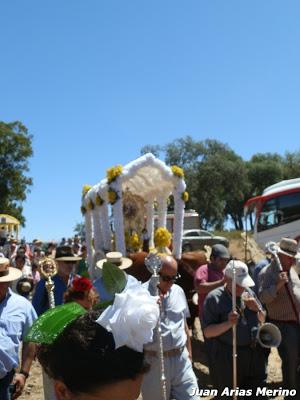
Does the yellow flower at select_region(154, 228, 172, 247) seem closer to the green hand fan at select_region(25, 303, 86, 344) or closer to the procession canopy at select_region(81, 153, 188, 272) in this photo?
the procession canopy at select_region(81, 153, 188, 272)

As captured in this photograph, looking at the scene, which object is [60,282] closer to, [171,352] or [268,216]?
[171,352]

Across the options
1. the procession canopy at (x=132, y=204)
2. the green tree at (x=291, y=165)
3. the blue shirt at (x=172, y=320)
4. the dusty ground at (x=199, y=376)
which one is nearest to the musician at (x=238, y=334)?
the blue shirt at (x=172, y=320)

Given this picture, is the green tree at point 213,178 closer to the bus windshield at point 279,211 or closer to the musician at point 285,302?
the bus windshield at point 279,211

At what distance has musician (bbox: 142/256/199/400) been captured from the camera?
401 centimetres

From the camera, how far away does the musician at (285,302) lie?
17.5 feet

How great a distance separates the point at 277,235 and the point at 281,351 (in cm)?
1222

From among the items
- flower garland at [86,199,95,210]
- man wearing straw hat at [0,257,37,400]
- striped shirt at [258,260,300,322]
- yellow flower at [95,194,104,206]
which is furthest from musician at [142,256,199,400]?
flower garland at [86,199,95,210]

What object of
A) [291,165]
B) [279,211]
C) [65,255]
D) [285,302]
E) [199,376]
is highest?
[291,165]

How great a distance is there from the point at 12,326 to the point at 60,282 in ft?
6.06

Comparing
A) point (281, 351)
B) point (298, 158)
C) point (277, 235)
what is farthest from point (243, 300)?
point (298, 158)

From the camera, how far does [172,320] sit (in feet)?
13.9

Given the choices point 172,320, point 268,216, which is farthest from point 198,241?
point 172,320

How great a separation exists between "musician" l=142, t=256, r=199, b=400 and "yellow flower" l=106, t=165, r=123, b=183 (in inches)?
256

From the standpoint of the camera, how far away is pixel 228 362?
4.48 m
